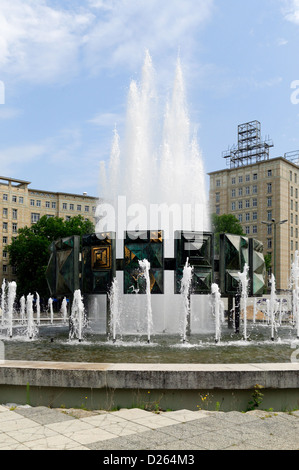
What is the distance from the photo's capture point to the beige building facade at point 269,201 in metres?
75.8

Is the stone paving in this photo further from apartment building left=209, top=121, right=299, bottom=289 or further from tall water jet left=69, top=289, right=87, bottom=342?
apartment building left=209, top=121, right=299, bottom=289

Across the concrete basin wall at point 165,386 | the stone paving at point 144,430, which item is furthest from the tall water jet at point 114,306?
the stone paving at point 144,430

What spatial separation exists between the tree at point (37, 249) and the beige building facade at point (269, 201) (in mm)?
37028

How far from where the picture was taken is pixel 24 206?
260 feet

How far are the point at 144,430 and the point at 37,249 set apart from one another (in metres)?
44.2

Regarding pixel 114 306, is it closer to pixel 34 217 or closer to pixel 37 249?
pixel 37 249

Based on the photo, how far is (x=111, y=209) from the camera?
710 inches

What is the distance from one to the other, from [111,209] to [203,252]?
5.57 metres

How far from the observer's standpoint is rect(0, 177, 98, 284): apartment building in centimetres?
7606

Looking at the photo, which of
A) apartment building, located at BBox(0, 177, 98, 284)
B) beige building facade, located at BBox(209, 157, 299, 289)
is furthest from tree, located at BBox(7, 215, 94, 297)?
beige building facade, located at BBox(209, 157, 299, 289)

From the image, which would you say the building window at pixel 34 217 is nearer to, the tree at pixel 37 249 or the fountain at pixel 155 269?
the tree at pixel 37 249

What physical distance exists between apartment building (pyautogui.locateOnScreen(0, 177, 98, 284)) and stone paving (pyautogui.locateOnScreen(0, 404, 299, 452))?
70820 millimetres
